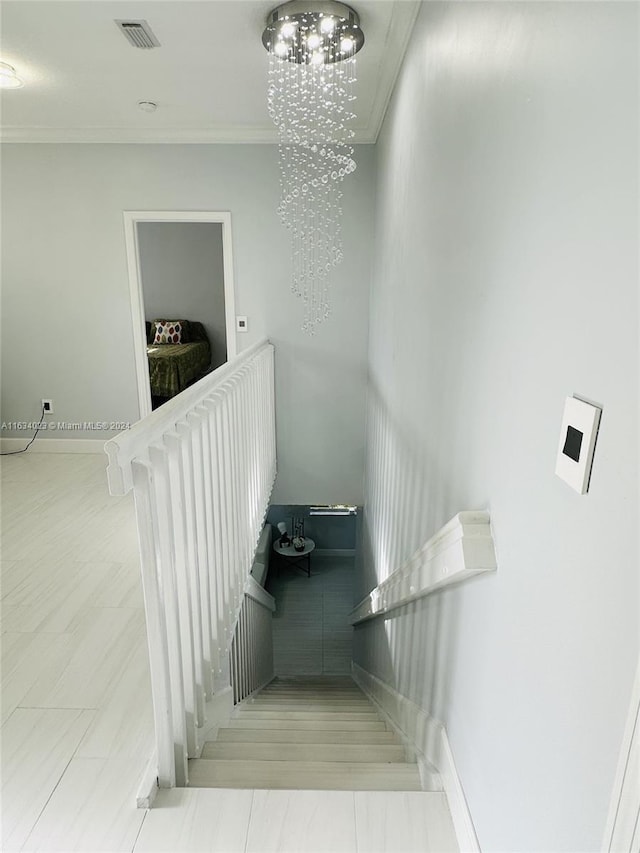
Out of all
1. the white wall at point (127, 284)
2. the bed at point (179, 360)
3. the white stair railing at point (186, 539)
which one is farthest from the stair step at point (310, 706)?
the bed at point (179, 360)

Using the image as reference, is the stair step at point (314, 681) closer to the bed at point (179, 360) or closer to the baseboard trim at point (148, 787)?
the baseboard trim at point (148, 787)

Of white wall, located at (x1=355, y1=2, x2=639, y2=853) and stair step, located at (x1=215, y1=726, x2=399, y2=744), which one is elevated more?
white wall, located at (x1=355, y1=2, x2=639, y2=853)

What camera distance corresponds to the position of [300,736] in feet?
6.27

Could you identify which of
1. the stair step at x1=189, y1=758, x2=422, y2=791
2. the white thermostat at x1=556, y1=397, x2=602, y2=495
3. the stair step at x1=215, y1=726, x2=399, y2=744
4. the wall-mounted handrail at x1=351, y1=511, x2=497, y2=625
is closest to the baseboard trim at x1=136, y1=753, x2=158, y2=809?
the stair step at x1=189, y1=758, x2=422, y2=791

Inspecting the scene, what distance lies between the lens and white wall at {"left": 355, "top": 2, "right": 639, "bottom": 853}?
1.99ft

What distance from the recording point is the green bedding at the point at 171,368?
19.6ft

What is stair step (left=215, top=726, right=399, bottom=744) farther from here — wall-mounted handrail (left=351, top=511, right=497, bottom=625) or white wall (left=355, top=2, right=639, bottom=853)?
wall-mounted handrail (left=351, top=511, right=497, bottom=625)

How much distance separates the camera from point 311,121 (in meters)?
3.36

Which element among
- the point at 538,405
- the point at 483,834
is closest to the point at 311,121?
the point at 538,405

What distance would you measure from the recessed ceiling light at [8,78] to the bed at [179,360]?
3044 millimetres

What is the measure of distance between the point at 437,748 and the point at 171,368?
5.31 meters

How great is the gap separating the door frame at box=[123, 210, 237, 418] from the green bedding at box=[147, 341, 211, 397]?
169 centimetres

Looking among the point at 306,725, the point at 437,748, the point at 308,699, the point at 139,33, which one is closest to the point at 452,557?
the point at 437,748

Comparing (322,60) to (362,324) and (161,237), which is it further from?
(161,237)
